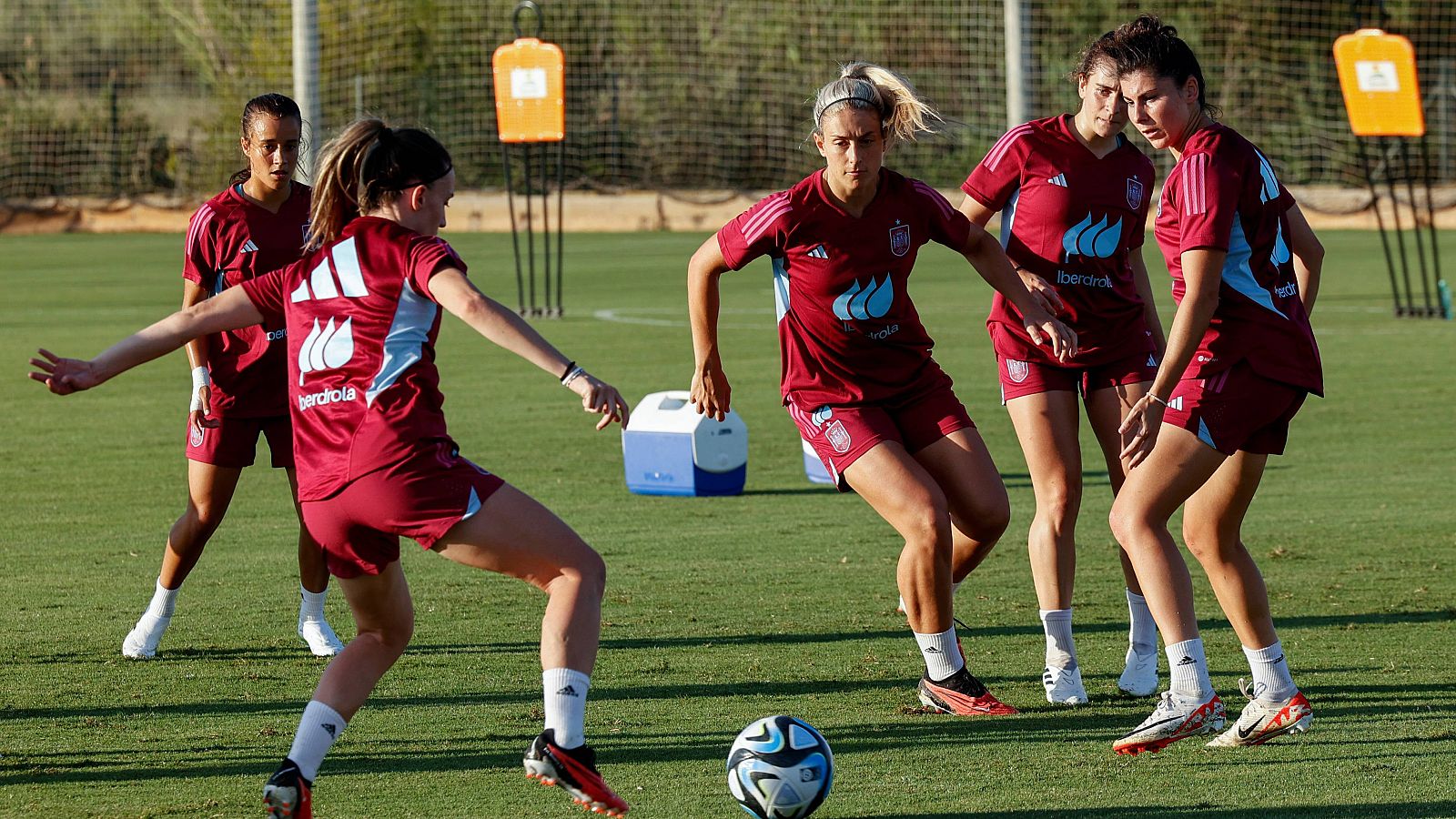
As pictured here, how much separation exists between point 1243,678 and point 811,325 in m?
1.85

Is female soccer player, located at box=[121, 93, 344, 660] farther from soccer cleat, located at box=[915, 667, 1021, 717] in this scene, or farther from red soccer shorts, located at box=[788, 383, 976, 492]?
soccer cleat, located at box=[915, 667, 1021, 717]

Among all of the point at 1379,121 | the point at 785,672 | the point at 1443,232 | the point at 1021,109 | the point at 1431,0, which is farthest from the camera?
the point at 1431,0

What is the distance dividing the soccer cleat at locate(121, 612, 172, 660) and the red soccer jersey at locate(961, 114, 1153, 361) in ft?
10.4

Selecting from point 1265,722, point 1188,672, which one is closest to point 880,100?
point 1188,672

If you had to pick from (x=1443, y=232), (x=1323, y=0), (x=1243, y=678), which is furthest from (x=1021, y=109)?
(x=1243, y=678)

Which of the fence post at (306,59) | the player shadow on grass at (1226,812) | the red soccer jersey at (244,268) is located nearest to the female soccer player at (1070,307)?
the player shadow on grass at (1226,812)

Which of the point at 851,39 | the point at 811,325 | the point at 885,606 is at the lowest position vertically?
the point at 885,606

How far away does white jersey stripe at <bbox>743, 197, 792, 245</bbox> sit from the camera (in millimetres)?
5453

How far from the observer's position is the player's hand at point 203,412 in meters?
6.21

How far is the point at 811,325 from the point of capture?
18.4ft

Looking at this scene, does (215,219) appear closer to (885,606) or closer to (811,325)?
(811,325)

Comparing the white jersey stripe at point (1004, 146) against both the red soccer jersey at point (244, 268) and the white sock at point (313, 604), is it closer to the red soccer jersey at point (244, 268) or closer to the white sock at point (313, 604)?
the red soccer jersey at point (244, 268)

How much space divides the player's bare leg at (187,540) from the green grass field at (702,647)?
0.50 feet

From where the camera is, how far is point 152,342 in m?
4.33
